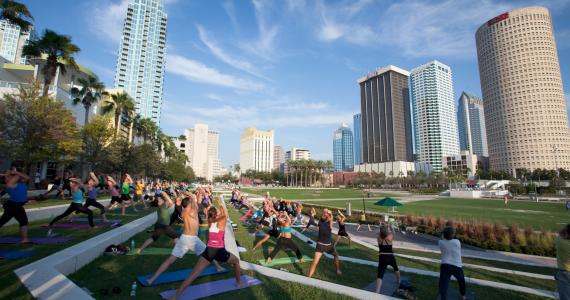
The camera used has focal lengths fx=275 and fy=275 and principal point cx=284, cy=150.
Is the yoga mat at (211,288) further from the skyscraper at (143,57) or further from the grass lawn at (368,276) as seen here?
the skyscraper at (143,57)

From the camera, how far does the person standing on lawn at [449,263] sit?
18.7ft

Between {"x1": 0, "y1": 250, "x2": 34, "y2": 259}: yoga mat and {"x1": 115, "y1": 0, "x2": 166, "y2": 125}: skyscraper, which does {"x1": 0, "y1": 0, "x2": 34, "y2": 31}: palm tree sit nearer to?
{"x1": 0, "y1": 250, "x2": 34, "y2": 259}: yoga mat

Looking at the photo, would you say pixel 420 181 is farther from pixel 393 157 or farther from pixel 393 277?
pixel 393 277

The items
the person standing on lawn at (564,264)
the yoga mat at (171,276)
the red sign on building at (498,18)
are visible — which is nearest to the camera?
the person standing on lawn at (564,264)

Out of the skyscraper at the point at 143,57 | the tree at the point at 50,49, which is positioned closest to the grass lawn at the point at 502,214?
the tree at the point at 50,49

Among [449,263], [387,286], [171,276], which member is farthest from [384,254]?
[171,276]

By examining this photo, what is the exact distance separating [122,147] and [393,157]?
18769 cm

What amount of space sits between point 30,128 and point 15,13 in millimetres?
7827

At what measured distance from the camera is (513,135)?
15000 cm

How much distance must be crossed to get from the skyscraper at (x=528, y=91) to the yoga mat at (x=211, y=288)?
18731 centimetres

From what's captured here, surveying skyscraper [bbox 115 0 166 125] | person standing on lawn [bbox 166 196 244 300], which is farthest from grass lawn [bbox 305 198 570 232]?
skyscraper [bbox 115 0 166 125]

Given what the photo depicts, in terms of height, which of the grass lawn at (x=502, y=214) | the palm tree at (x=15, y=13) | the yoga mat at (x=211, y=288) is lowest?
the grass lawn at (x=502, y=214)

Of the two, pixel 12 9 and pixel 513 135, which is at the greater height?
pixel 513 135

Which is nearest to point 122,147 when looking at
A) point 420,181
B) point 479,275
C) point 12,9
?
point 12,9
